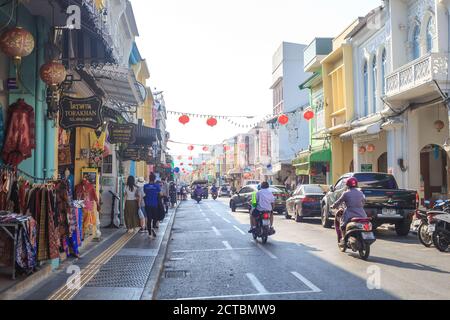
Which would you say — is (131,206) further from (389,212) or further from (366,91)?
(366,91)

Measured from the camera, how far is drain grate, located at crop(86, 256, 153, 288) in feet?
26.9

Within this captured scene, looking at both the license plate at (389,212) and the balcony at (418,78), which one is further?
the balcony at (418,78)

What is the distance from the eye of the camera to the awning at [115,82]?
12.9 metres

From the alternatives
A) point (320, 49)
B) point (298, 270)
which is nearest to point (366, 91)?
point (320, 49)

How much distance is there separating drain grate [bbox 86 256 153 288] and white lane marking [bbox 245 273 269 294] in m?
1.78

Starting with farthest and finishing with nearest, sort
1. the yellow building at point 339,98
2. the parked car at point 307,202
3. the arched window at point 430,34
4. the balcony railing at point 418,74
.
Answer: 1. the yellow building at point 339,98
2. the parked car at point 307,202
3. the arched window at point 430,34
4. the balcony railing at point 418,74

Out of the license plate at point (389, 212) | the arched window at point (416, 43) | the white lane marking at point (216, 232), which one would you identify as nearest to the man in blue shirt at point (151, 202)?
the white lane marking at point (216, 232)

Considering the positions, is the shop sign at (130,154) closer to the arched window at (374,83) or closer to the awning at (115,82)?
the awning at (115,82)

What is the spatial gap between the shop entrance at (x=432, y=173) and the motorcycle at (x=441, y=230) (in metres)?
11.5

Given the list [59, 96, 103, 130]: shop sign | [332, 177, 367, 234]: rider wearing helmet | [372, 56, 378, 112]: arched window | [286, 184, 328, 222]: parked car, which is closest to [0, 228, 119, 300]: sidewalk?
[59, 96, 103, 130]: shop sign

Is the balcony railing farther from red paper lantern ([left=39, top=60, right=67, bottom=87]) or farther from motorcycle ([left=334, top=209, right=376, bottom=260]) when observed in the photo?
red paper lantern ([left=39, top=60, right=67, bottom=87])
